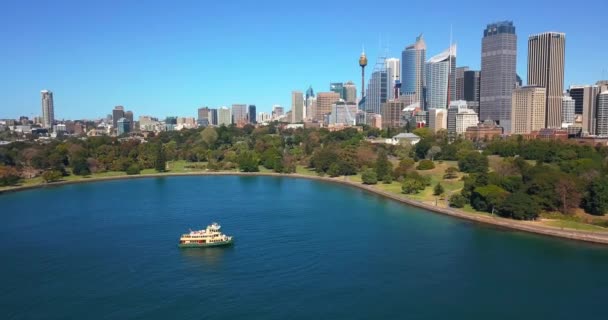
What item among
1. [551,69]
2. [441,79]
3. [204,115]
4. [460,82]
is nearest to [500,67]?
[551,69]

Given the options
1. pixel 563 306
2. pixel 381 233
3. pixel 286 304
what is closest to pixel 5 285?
pixel 286 304

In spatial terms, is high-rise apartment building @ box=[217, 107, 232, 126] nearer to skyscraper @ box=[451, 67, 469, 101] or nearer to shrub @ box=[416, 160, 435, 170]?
skyscraper @ box=[451, 67, 469, 101]

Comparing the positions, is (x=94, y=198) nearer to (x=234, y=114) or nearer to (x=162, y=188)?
(x=162, y=188)

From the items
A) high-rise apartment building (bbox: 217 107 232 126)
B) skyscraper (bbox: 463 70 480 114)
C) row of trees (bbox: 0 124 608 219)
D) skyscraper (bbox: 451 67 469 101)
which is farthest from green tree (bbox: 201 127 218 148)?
high-rise apartment building (bbox: 217 107 232 126)

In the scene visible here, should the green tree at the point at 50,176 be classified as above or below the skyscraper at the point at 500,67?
below

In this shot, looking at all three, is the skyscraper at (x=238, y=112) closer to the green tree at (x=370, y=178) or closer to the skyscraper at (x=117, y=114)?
the skyscraper at (x=117, y=114)

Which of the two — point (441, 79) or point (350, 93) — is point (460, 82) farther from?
point (350, 93)

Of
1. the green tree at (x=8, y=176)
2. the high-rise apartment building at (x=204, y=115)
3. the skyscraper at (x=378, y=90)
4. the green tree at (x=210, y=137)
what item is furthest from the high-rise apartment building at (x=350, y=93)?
the green tree at (x=8, y=176)
